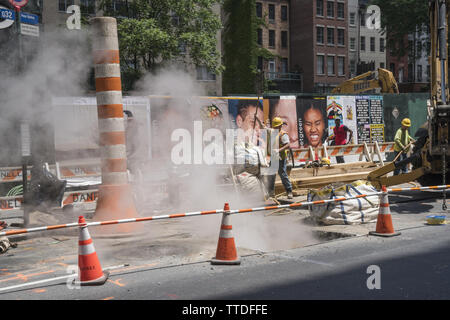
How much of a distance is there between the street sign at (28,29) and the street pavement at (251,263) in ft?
11.3

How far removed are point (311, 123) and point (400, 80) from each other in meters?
42.2

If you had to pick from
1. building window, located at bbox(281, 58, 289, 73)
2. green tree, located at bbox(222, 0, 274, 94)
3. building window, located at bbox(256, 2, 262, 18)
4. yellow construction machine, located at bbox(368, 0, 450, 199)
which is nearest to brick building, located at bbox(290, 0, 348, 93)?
building window, located at bbox(281, 58, 289, 73)

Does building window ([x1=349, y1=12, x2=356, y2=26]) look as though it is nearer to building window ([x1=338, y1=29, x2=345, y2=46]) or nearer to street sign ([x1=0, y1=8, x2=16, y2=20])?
building window ([x1=338, y1=29, x2=345, y2=46])

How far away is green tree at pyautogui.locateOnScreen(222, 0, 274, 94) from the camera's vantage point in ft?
149

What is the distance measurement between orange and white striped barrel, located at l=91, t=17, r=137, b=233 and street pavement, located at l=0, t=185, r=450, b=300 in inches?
22.6

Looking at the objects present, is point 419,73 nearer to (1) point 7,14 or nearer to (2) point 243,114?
(2) point 243,114

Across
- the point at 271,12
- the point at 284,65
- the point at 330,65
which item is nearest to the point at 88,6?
the point at 271,12

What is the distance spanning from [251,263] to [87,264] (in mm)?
1934

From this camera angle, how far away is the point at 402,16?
42688 millimetres

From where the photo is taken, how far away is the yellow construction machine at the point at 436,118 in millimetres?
10039

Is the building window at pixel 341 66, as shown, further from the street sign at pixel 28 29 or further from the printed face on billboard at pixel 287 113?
the street sign at pixel 28 29
